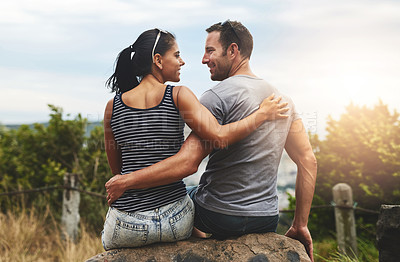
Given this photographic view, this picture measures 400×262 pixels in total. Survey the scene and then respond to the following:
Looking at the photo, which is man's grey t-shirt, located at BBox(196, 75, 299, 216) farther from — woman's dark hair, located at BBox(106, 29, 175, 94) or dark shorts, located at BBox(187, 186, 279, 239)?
woman's dark hair, located at BBox(106, 29, 175, 94)

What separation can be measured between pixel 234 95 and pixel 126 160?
82cm

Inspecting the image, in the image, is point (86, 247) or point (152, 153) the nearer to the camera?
point (152, 153)

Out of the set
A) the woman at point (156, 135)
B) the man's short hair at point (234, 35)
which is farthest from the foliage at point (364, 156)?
the woman at point (156, 135)

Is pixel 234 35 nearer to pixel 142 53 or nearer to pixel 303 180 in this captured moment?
pixel 142 53

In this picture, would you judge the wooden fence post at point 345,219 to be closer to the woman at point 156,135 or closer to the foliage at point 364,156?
the foliage at point 364,156

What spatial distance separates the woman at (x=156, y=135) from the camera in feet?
7.38

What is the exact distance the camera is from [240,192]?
239cm

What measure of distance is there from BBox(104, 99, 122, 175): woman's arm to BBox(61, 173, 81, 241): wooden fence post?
363cm

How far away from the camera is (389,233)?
292 centimetres

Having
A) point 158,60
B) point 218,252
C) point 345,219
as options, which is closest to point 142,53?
point 158,60

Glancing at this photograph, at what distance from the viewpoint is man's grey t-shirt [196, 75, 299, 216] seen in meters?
2.39

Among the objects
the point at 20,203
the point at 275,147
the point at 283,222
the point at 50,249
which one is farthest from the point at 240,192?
the point at 20,203

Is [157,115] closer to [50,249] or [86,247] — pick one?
[86,247]

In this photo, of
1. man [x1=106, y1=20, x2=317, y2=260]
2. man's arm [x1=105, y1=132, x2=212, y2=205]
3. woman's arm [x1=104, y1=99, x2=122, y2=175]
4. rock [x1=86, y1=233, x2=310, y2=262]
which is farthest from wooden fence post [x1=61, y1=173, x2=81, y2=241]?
man's arm [x1=105, y1=132, x2=212, y2=205]
